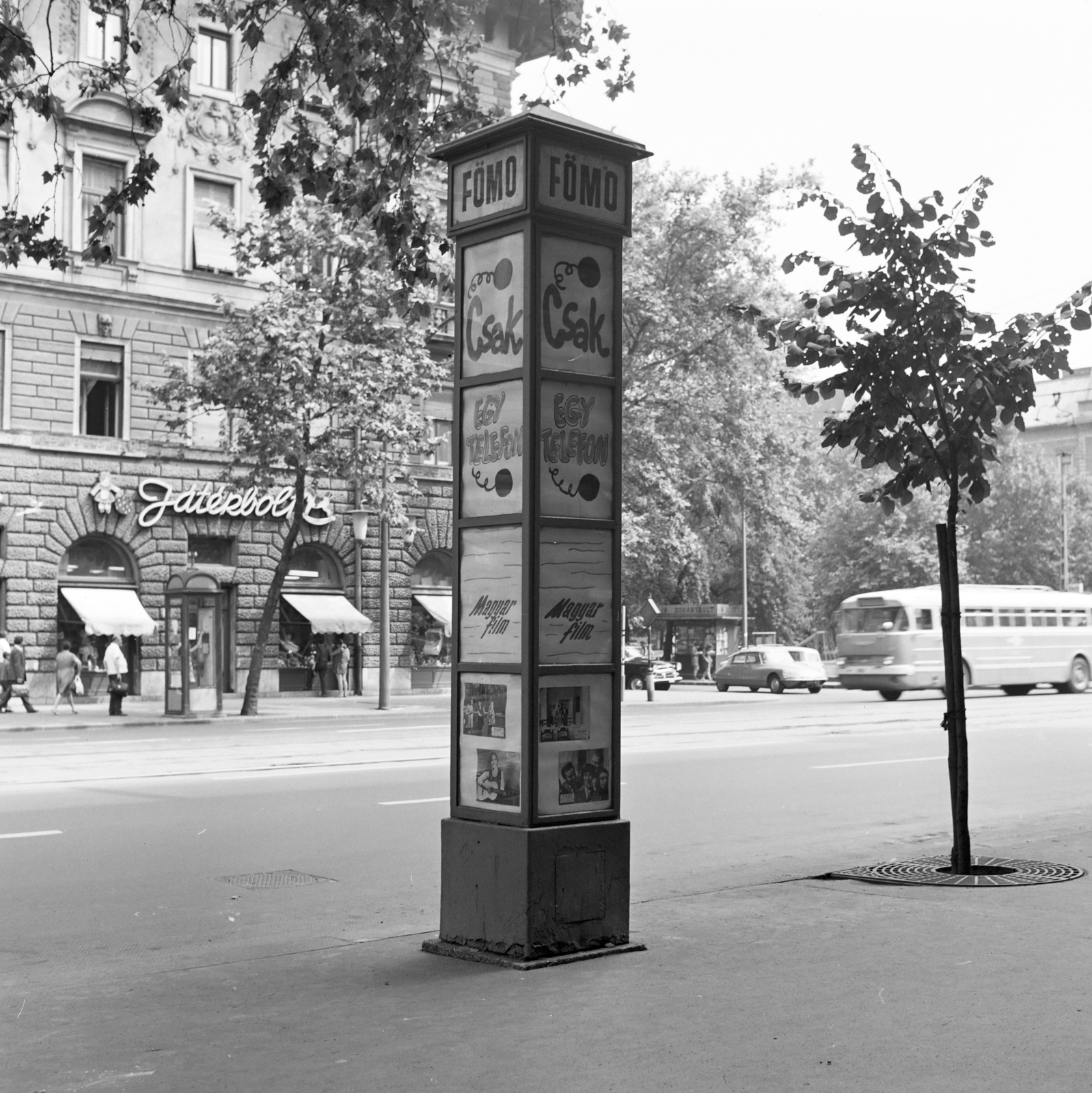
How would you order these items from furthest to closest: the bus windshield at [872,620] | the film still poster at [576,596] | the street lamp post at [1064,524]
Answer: the street lamp post at [1064,524], the bus windshield at [872,620], the film still poster at [576,596]

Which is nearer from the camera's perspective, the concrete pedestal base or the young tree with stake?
the concrete pedestal base

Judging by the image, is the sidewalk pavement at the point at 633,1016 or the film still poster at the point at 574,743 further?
the film still poster at the point at 574,743

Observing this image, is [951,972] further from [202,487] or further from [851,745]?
[202,487]

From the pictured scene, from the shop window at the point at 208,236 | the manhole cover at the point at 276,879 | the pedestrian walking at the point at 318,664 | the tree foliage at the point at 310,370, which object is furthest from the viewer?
the pedestrian walking at the point at 318,664

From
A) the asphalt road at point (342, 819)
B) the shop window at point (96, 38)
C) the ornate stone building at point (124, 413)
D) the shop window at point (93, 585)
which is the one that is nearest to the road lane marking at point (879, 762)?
the asphalt road at point (342, 819)

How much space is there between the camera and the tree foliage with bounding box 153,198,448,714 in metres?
28.1

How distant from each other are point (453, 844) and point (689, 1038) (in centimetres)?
194

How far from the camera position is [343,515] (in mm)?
37125

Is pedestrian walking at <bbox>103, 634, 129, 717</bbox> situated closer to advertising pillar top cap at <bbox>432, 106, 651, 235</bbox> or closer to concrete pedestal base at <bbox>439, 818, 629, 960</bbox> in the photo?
concrete pedestal base at <bbox>439, 818, 629, 960</bbox>

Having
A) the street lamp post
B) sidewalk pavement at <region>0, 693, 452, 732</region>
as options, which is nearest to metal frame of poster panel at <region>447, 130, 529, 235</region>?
sidewalk pavement at <region>0, 693, 452, 732</region>

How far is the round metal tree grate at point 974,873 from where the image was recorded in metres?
8.87

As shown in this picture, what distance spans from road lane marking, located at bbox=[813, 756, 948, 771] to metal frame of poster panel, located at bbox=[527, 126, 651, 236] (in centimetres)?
1125

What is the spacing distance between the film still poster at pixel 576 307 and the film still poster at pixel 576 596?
2.56 ft

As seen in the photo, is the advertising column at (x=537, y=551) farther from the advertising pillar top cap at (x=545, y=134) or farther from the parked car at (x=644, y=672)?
the parked car at (x=644, y=672)
